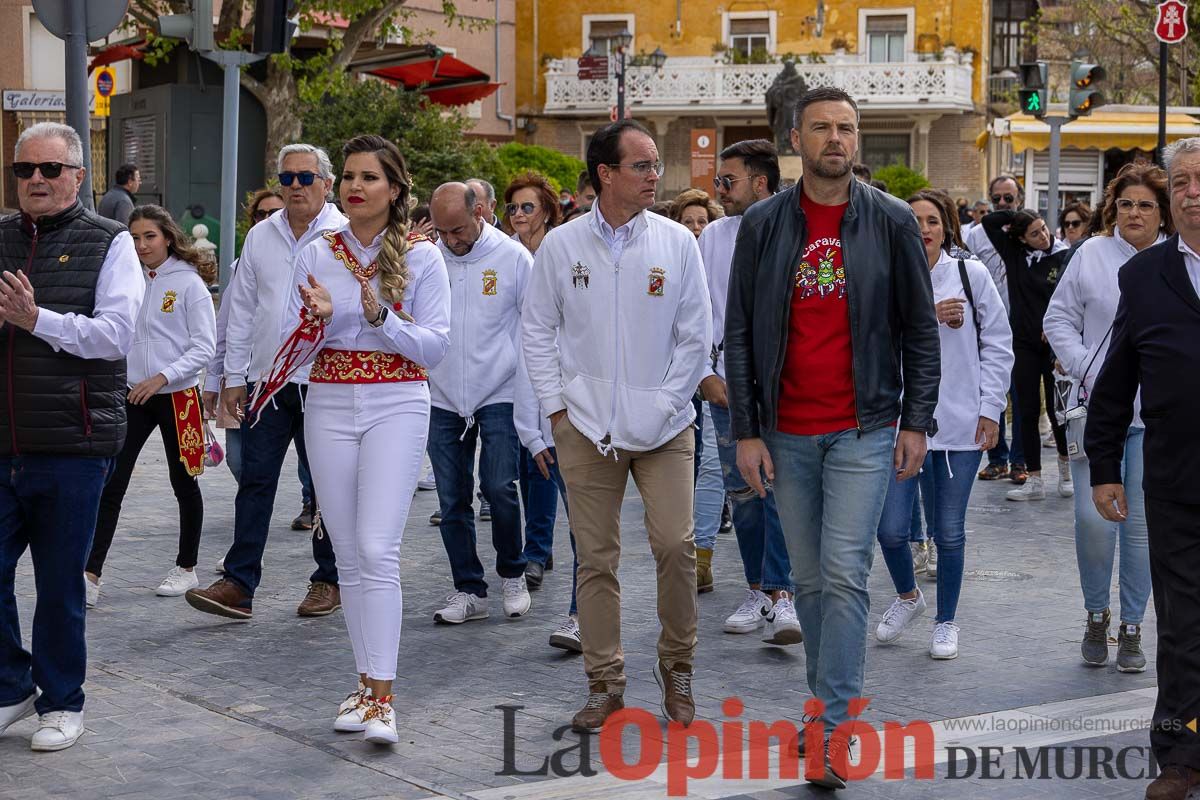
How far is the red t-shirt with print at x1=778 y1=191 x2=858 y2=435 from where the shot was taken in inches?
214

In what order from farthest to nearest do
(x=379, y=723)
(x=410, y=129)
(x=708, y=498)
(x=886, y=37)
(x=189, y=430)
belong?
(x=886, y=37) < (x=410, y=129) < (x=708, y=498) < (x=189, y=430) < (x=379, y=723)

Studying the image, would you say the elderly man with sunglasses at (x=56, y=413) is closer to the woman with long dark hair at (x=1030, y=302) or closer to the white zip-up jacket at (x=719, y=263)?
the white zip-up jacket at (x=719, y=263)

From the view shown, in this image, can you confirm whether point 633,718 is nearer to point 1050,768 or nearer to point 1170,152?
point 1050,768

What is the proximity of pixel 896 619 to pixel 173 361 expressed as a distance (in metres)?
3.75

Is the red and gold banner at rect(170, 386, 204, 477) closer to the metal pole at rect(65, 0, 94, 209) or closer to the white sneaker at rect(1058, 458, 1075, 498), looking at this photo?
the metal pole at rect(65, 0, 94, 209)

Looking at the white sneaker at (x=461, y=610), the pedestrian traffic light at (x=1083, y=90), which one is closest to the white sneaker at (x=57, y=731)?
the white sneaker at (x=461, y=610)

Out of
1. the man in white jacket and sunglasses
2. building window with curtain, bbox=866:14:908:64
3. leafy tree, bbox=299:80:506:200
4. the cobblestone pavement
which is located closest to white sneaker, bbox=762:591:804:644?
the cobblestone pavement

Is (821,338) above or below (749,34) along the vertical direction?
below

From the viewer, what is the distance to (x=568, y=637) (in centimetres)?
721

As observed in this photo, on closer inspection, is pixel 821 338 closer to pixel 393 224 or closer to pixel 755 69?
pixel 393 224

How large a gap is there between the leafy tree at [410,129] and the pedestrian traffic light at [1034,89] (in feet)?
31.8

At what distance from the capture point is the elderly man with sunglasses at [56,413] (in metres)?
5.75

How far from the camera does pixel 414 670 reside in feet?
22.7

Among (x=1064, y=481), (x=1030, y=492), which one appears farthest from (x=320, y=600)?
(x=1064, y=481)
